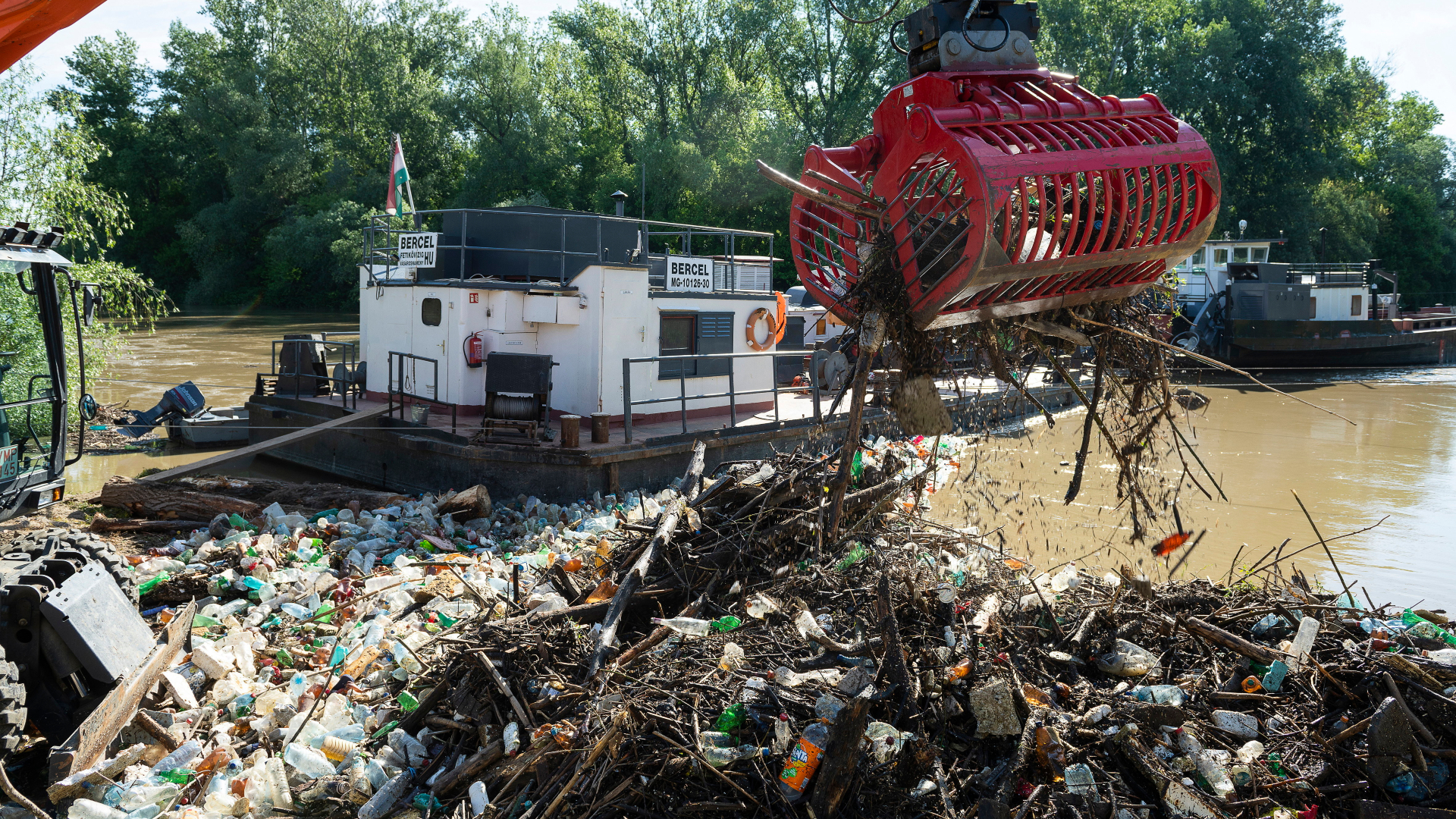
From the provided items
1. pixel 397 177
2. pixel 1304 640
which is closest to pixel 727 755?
pixel 1304 640

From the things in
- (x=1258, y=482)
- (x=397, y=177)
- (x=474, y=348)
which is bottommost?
(x=1258, y=482)

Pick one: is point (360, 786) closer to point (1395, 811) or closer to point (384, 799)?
point (384, 799)

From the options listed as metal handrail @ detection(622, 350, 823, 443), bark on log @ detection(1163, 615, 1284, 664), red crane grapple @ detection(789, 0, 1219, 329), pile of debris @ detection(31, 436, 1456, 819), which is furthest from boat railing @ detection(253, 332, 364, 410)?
bark on log @ detection(1163, 615, 1284, 664)

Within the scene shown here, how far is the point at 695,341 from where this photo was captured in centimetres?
1322

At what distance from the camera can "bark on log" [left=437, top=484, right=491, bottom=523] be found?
9.98m

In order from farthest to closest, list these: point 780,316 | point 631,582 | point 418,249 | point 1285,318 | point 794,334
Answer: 1. point 1285,318
2. point 794,334
3. point 780,316
4. point 418,249
5. point 631,582

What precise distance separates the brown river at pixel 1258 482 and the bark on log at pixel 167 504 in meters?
2.64

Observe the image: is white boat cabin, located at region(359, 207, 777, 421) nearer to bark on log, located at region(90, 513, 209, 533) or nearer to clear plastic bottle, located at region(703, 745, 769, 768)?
bark on log, located at region(90, 513, 209, 533)

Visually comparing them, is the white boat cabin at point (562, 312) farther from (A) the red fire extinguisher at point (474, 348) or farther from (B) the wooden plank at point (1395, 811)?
(B) the wooden plank at point (1395, 811)

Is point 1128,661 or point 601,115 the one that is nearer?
point 1128,661

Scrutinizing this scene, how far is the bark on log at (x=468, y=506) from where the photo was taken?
9.98 metres

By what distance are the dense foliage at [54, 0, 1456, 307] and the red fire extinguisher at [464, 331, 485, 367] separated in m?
25.5

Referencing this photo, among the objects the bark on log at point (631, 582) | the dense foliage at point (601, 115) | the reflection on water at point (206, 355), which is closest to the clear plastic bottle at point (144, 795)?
the bark on log at point (631, 582)

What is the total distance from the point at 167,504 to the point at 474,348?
385 centimetres
